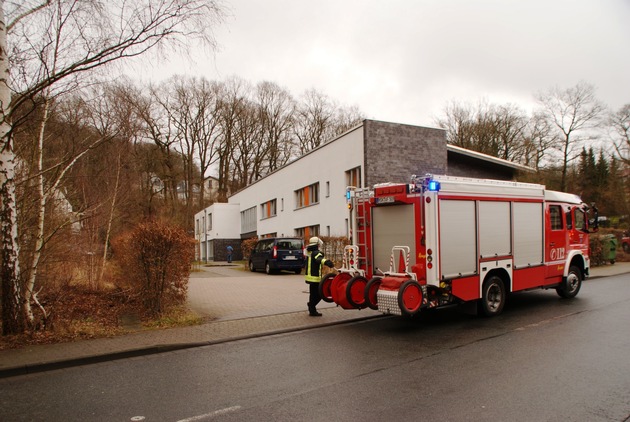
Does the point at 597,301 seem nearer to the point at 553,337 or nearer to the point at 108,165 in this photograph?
the point at 553,337

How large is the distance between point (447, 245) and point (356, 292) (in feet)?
6.26

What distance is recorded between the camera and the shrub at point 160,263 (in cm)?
902

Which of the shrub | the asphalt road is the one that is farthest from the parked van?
the asphalt road

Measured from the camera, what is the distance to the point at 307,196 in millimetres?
29953

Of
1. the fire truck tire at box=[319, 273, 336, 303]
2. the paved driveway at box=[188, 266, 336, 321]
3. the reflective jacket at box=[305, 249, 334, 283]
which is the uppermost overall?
the reflective jacket at box=[305, 249, 334, 283]

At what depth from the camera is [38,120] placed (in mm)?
8148

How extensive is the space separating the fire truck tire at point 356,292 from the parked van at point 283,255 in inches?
510

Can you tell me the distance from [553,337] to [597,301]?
4469 mm

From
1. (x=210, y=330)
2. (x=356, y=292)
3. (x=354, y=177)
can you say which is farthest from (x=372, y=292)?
(x=354, y=177)

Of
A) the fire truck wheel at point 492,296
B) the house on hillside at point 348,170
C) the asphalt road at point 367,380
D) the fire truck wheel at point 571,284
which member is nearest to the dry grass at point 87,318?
the asphalt road at point 367,380

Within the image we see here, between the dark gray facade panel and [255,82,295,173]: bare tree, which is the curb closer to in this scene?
the dark gray facade panel

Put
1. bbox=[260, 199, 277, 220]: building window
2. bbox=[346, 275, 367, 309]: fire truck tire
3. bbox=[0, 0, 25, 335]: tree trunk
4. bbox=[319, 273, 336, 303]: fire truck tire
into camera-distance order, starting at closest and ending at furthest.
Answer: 1. bbox=[0, 0, 25, 335]: tree trunk
2. bbox=[346, 275, 367, 309]: fire truck tire
3. bbox=[319, 273, 336, 303]: fire truck tire
4. bbox=[260, 199, 277, 220]: building window

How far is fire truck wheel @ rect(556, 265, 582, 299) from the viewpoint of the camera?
36.5 feet

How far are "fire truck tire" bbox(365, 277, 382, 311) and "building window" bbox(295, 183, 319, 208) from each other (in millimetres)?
20097
